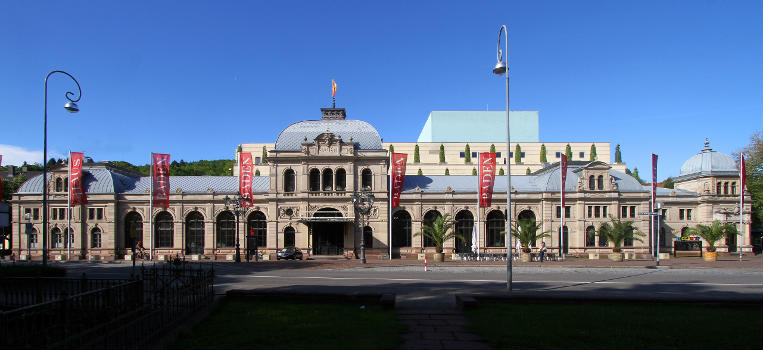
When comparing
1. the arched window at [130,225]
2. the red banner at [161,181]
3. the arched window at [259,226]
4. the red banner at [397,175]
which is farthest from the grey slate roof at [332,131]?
the arched window at [130,225]

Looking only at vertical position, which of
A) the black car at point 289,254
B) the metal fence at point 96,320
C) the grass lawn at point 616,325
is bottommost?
the black car at point 289,254

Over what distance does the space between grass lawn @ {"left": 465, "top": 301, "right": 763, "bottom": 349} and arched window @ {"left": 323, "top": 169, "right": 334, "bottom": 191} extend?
3331 cm

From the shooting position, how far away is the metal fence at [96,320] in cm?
720

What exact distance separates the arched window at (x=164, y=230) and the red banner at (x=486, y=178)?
109ft

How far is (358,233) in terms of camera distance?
4575 cm

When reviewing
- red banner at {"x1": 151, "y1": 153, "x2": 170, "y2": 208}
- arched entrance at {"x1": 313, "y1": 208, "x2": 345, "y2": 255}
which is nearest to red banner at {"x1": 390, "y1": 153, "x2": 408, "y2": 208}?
arched entrance at {"x1": 313, "y1": 208, "x2": 345, "y2": 255}

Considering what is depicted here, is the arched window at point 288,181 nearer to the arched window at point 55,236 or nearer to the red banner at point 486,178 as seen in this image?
the red banner at point 486,178

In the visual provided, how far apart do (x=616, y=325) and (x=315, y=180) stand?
3796 cm

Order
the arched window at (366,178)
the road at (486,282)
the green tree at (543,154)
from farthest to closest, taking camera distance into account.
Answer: the green tree at (543,154) < the arched window at (366,178) < the road at (486,282)

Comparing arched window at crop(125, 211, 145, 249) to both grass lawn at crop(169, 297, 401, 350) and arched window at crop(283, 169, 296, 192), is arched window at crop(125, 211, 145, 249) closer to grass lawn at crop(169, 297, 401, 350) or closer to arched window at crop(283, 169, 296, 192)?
arched window at crop(283, 169, 296, 192)

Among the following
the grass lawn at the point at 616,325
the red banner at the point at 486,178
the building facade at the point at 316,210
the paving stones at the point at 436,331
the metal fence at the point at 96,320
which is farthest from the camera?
the building facade at the point at 316,210

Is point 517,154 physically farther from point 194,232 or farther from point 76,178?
point 76,178

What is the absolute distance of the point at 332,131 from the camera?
48375 millimetres

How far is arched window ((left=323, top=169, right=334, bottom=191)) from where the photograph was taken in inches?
1827
